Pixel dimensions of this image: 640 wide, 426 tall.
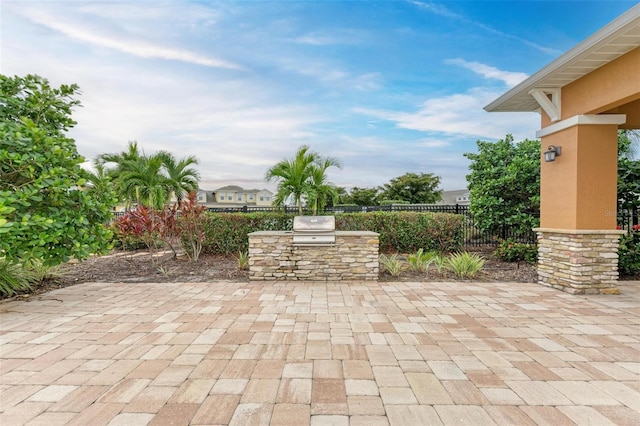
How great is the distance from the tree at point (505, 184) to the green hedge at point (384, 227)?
29.2 inches

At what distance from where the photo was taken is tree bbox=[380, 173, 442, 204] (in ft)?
84.4

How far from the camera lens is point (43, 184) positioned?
13.0 feet

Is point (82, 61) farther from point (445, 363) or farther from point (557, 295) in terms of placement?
point (557, 295)

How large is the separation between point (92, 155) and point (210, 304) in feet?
41.7

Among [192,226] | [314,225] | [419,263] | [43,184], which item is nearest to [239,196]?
[192,226]

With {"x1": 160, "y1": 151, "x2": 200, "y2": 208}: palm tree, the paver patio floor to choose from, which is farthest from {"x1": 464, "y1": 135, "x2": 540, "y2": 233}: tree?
{"x1": 160, "y1": 151, "x2": 200, "y2": 208}: palm tree

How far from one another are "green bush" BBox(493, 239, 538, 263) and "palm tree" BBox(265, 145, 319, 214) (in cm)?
479

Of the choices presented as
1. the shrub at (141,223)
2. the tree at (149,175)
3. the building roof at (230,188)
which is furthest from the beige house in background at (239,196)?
the shrub at (141,223)

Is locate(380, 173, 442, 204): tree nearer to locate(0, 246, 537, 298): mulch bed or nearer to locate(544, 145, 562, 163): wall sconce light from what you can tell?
locate(0, 246, 537, 298): mulch bed

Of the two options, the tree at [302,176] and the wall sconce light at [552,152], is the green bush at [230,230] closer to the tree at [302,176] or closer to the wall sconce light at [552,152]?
the tree at [302,176]

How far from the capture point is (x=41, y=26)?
589 cm

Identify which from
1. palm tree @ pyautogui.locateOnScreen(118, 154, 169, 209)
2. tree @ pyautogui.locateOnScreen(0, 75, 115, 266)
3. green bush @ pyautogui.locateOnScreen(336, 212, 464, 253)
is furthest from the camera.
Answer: palm tree @ pyautogui.locateOnScreen(118, 154, 169, 209)

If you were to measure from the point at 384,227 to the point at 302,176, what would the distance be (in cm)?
250

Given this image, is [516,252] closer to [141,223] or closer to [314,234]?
[314,234]
